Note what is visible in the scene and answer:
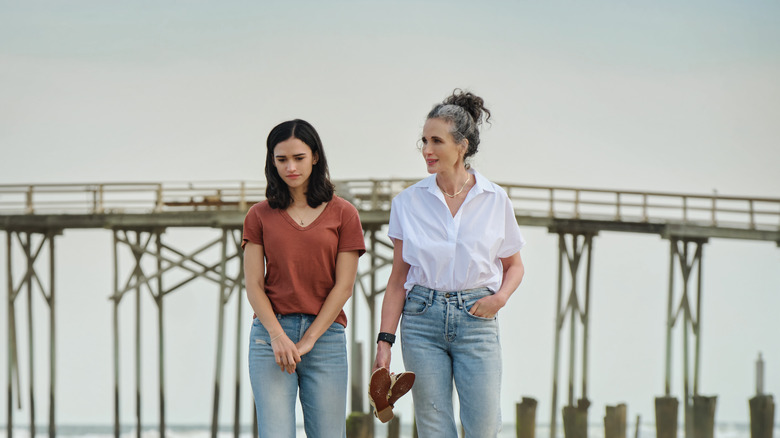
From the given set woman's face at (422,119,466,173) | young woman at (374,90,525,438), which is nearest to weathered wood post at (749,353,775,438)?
young woman at (374,90,525,438)

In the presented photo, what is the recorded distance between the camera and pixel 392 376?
4734 millimetres

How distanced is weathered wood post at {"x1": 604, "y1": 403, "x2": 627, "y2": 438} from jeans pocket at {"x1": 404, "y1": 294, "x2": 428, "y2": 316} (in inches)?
435

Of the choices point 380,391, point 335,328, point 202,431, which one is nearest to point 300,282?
point 335,328

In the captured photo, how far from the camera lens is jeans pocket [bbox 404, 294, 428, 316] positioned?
4852mm

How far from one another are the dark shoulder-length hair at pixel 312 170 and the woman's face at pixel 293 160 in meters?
0.02

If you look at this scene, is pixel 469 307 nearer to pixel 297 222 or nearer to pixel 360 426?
pixel 297 222

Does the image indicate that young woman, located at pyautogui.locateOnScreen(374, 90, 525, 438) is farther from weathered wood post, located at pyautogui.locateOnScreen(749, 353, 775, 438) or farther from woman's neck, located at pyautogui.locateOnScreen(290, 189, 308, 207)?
weathered wood post, located at pyautogui.locateOnScreen(749, 353, 775, 438)

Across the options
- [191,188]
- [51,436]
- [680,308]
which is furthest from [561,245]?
[51,436]

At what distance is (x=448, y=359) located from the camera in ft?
16.0

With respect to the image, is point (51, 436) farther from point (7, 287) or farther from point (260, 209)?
point (260, 209)

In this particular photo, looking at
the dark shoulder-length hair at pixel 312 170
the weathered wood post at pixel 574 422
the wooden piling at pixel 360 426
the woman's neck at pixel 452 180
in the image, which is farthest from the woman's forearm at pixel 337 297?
the weathered wood post at pixel 574 422

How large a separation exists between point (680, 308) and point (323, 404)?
40.5ft

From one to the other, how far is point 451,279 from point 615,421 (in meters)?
11.1

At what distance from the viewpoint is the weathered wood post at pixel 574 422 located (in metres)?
16.1
